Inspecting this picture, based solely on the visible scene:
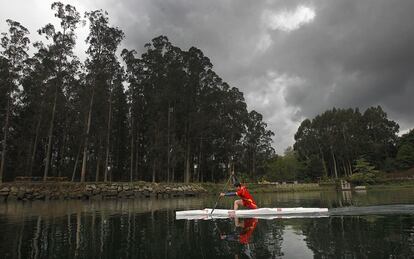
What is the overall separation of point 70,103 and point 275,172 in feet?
176

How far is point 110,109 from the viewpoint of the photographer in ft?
149

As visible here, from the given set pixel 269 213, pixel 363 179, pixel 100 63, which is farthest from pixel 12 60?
pixel 363 179

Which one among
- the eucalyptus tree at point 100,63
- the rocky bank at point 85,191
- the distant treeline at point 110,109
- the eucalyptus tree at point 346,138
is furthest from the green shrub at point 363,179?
the eucalyptus tree at point 100,63

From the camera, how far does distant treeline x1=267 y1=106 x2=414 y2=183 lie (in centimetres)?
8812

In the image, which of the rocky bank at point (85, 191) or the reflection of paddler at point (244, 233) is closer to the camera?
the reflection of paddler at point (244, 233)

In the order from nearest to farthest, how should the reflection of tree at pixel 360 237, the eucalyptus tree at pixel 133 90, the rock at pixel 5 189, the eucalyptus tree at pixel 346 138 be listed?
the reflection of tree at pixel 360 237
the rock at pixel 5 189
the eucalyptus tree at pixel 133 90
the eucalyptus tree at pixel 346 138

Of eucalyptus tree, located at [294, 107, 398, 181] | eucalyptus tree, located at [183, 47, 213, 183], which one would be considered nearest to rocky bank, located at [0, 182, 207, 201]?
eucalyptus tree, located at [183, 47, 213, 183]

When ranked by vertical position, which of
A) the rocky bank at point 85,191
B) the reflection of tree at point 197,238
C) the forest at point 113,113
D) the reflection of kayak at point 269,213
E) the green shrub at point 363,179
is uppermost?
the forest at point 113,113

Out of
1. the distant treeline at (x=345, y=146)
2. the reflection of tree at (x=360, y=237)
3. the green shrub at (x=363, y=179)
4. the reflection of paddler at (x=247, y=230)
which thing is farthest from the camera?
the distant treeline at (x=345, y=146)

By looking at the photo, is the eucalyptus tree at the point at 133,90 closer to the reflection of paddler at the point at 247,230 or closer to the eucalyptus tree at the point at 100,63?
the eucalyptus tree at the point at 100,63

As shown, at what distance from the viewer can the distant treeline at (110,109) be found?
43219 mm

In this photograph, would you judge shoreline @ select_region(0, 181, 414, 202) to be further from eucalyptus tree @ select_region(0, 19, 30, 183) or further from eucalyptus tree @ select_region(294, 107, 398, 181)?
eucalyptus tree @ select_region(294, 107, 398, 181)

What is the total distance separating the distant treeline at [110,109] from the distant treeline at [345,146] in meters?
28.2

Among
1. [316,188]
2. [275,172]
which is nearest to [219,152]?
[316,188]
